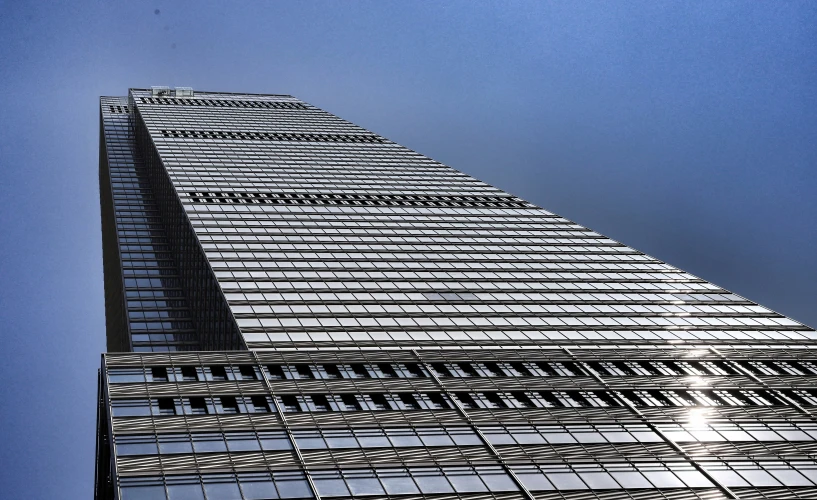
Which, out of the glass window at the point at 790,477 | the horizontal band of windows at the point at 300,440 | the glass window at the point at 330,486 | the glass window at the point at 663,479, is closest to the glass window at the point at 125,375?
the horizontal band of windows at the point at 300,440

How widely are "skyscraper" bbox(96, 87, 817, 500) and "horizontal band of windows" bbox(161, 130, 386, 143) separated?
43.5 feet

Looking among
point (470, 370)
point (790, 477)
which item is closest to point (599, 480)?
point (790, 477)

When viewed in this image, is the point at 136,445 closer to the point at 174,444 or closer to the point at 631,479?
the point at 174,444

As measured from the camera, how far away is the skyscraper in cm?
4603

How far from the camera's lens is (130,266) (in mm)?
117188

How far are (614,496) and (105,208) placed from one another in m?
150

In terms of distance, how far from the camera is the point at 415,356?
61.8 meters

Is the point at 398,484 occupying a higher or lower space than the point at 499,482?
higher

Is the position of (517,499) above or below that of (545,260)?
below

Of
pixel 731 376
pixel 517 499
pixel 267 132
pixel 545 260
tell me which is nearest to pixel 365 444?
pixel 517 499

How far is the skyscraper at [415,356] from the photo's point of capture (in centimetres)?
4603

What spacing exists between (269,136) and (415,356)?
98539 millimetres

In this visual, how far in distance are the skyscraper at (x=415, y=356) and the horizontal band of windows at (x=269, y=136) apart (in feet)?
43.5

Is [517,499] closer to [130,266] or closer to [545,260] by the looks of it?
[545,260]
